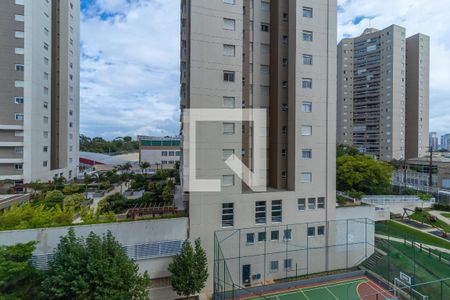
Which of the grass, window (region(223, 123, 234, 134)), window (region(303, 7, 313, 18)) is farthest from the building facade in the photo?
window (region(303, 7, 313, 18))

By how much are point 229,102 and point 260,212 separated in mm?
6721

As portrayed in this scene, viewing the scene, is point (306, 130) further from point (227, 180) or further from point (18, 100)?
point (18, 100)

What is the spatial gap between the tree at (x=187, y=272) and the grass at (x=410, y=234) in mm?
13483

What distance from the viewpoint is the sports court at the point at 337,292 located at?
13.9 meters

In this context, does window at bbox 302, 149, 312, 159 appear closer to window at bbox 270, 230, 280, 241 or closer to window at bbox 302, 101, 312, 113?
window at bbox 302, 101, 312, 113

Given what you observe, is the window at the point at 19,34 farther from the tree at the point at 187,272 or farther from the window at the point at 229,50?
the tree at the point at 187,272

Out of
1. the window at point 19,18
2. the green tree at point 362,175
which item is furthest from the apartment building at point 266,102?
the window at point 19,18

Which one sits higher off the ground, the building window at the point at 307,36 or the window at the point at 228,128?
the building window at the point at 307,36

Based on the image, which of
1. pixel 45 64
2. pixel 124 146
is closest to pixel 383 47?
pixel 45 64

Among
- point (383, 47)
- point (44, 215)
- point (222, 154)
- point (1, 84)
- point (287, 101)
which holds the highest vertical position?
point (383, 47)

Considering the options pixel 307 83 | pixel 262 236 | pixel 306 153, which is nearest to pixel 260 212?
pixel 262 236

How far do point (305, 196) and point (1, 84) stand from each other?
31.0 m

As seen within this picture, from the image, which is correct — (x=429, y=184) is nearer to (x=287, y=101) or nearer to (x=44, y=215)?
(x=287, y=101)

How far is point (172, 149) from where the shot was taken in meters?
54.4
